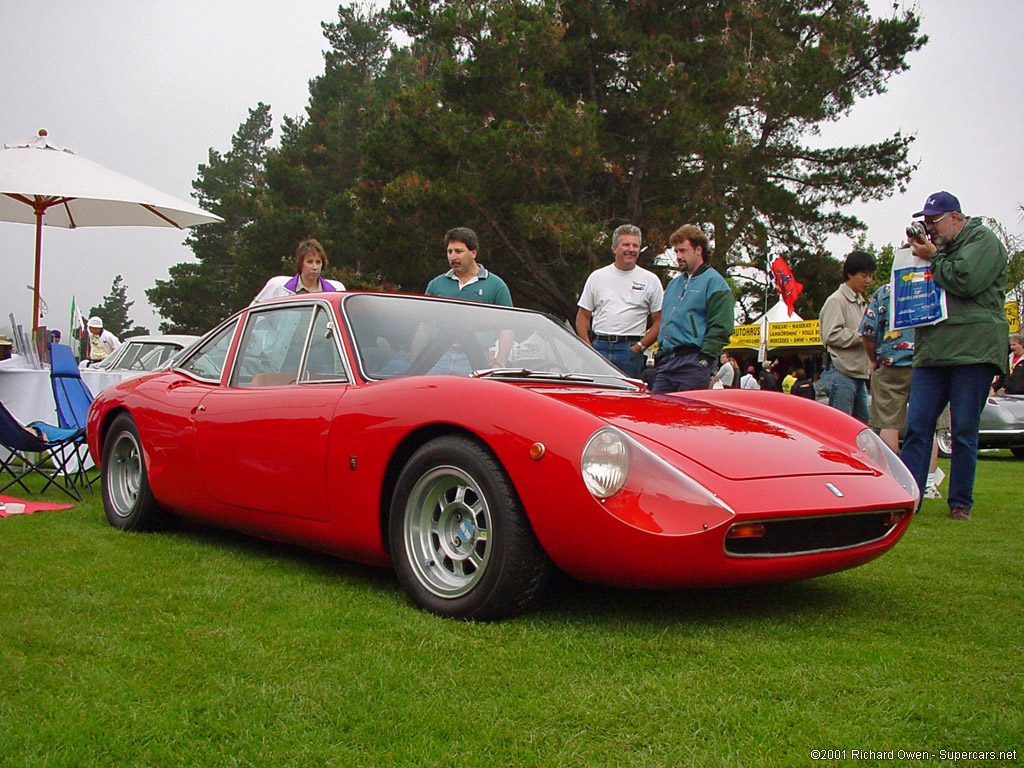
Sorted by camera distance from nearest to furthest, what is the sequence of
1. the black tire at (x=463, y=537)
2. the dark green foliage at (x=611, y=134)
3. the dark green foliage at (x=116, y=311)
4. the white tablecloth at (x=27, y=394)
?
the black tire at (x=463, y=537) → the white tablecloth at (x=27, y=394) → the dark green foliage at (x=611, y=134) → the dark green foliage at (x=116, y=311)

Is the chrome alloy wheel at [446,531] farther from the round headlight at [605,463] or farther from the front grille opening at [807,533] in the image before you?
the front grille opening at [807,533]

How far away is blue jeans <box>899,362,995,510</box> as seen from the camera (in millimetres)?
5535

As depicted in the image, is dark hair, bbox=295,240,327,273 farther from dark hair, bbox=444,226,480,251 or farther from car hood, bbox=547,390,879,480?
car hood, bbox=547,390,879,480

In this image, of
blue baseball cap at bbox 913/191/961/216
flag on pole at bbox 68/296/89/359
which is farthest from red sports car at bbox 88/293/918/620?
flag on pole at bbox 68/296/89/359

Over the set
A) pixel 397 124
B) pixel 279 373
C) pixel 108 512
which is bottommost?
pixel 108 512

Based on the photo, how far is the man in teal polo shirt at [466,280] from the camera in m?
6.15

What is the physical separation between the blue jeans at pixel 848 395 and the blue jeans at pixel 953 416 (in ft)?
3.06

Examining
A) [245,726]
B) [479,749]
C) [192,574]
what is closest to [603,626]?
[479,749]

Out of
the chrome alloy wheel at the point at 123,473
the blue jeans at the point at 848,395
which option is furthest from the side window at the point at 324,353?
the blue jeans at the point at 848,395

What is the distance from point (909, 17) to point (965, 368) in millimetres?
21495

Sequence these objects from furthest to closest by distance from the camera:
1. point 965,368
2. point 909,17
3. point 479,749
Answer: point 909,17, point 965,368, point 479,749

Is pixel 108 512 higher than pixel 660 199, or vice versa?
pixel 660 199

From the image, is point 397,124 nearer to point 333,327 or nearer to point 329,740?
point 333,327

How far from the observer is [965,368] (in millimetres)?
5551
